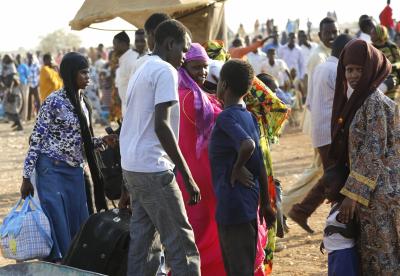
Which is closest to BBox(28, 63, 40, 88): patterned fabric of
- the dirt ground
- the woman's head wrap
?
the dirt ground

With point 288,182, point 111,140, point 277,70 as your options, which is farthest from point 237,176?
A: point 277,70

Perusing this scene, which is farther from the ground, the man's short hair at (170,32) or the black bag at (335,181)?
the man's short hair at (170,32)

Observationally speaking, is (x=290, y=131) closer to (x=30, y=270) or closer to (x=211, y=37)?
(x=211, y=37)

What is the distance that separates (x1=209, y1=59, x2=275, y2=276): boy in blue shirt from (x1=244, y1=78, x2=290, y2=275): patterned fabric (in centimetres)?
89

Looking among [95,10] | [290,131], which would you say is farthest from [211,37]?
[290,131]

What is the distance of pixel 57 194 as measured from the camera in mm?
6098

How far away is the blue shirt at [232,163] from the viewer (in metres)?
4.95

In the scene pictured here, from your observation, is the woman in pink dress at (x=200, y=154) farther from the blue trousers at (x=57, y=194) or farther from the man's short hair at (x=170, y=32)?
the blue trousers at (x=57, y=194)

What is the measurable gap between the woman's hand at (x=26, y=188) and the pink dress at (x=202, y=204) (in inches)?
44.2

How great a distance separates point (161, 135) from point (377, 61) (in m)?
1.26

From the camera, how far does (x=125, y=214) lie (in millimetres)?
5734

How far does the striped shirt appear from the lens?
7.16m

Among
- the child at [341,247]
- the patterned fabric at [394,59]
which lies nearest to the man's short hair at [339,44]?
the patterned fabric at [394,59]

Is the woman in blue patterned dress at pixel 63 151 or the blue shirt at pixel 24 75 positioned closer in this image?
the woman in blue patterned dress at pixel 63 151
